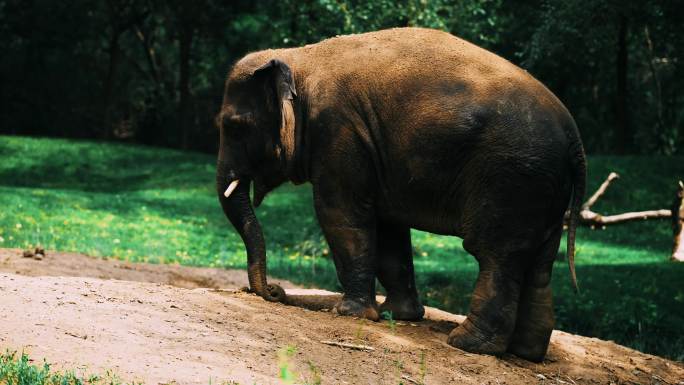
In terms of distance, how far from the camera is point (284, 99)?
8086 mm

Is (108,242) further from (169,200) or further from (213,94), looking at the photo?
Answer: (213,94)

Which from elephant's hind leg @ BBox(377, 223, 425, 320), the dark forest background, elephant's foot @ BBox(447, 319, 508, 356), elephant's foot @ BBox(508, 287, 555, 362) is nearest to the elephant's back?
elephant's hind leg @ BBox(377, 223, 425, 320)

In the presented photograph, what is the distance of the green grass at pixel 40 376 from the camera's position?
483 cm

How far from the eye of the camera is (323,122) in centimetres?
788

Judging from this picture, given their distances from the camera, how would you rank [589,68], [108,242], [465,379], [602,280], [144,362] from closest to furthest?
[144,362]
[465,379]
[602,280]
[108,242]
[589,68]

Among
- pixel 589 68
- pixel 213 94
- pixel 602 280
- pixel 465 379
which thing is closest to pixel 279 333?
pixel 465 379

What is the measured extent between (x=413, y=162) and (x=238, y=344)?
2.23 m

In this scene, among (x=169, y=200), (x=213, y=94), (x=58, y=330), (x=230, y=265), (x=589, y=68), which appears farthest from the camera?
(x=213, y=94)

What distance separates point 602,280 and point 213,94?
28.2m

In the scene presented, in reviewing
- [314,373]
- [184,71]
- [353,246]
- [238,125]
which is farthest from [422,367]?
[184,71]

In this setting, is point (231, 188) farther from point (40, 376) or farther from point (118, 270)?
point (118, 270)

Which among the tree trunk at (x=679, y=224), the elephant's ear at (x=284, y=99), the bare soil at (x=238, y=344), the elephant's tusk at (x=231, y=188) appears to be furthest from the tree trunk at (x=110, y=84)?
the bare soil at (x=238, y=344)

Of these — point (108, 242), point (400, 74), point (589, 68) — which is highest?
point (589, 68)

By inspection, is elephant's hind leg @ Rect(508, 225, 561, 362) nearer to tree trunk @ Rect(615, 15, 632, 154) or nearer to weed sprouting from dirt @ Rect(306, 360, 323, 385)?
weed sprouting from dirt @ Rect(306, 360, 323, 385)
